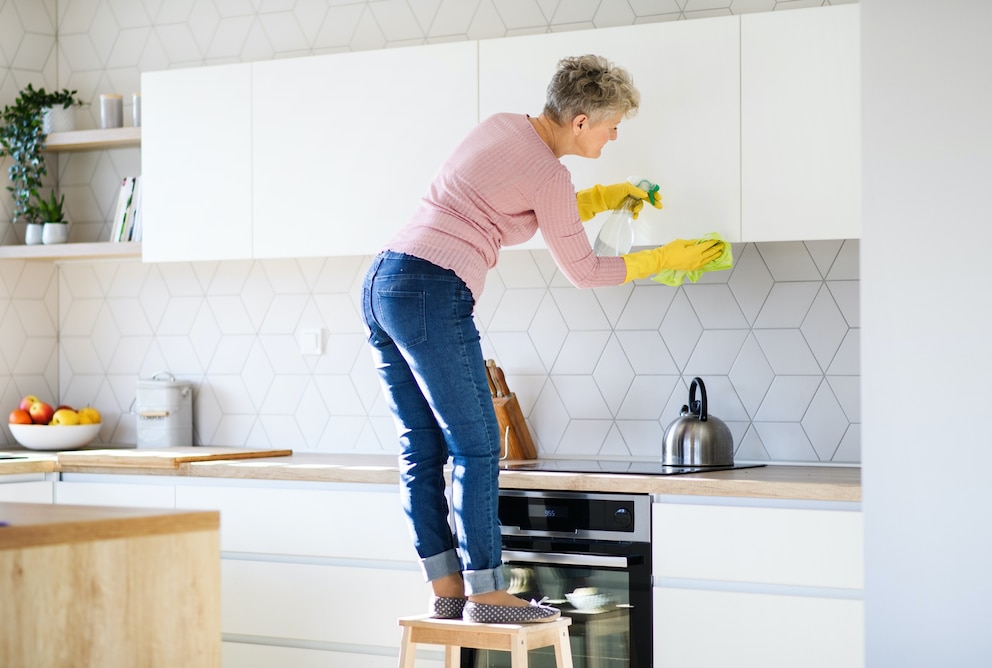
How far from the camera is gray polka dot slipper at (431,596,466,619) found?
7.72 feet

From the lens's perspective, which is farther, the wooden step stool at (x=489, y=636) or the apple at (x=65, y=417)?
the apple at (x=65, y=417)

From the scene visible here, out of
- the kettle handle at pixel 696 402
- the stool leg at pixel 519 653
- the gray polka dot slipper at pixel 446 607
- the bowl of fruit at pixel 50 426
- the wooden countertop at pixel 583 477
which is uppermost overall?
the kettle handle at pixel 696 402

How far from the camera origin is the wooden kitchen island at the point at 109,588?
1.29m

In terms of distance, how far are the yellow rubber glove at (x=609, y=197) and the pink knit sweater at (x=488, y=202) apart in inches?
21.1

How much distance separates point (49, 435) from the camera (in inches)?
147

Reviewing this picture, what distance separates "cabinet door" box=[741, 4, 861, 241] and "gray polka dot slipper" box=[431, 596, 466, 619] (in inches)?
46.5

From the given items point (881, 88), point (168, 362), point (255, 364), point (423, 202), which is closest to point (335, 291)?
point (255, 364)

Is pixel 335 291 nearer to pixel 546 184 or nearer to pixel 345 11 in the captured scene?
A: pixel 345 11

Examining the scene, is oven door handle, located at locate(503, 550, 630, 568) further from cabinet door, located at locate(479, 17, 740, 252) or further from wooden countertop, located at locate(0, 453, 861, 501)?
cabinet door, located at locate(479, 17, 740, 252)

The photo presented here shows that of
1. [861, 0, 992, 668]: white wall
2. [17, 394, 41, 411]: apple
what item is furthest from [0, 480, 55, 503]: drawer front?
[861, 0, 992, 668]: white wall

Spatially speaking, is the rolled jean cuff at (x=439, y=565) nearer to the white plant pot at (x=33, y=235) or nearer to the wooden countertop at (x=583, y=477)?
the wooden countertop at (x=583, y=477)

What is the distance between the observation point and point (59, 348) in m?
4.11

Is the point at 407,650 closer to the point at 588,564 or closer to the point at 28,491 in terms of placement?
the point at 588,564

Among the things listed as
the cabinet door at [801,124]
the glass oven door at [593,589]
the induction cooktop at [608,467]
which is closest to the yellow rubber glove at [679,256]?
the cabinet door at [801,124]
